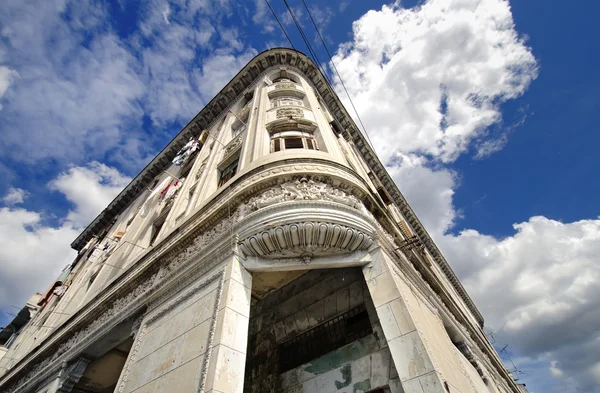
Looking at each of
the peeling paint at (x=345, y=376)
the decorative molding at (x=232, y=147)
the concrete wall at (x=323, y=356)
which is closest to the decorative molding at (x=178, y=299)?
the concrete wall at (x=323, y=356)

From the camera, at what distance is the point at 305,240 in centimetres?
670

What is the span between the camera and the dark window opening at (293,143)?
1088 centimetres

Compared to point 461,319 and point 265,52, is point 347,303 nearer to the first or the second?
point 461,319

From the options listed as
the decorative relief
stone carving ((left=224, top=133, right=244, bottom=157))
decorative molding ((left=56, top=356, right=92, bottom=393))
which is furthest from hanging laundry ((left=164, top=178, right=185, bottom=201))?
decorative molding ((left=56, top=356, right=92, bottom=393))

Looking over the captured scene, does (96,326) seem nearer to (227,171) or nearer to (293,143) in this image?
(227,171)

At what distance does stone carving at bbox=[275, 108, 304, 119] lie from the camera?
41.7ft

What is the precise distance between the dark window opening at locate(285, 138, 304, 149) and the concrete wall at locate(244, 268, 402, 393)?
4478mm

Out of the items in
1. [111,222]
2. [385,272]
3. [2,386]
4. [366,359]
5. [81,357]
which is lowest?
[366,359]

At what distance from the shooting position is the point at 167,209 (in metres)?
15.1

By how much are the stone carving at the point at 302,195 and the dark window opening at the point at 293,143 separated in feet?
10.6

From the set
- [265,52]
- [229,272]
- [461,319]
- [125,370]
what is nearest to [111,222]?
[265,52]

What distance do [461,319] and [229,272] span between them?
1312cm

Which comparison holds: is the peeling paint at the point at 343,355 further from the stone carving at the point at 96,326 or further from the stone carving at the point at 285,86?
the stone carving at the point at 285,86

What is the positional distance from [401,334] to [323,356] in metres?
2.86
